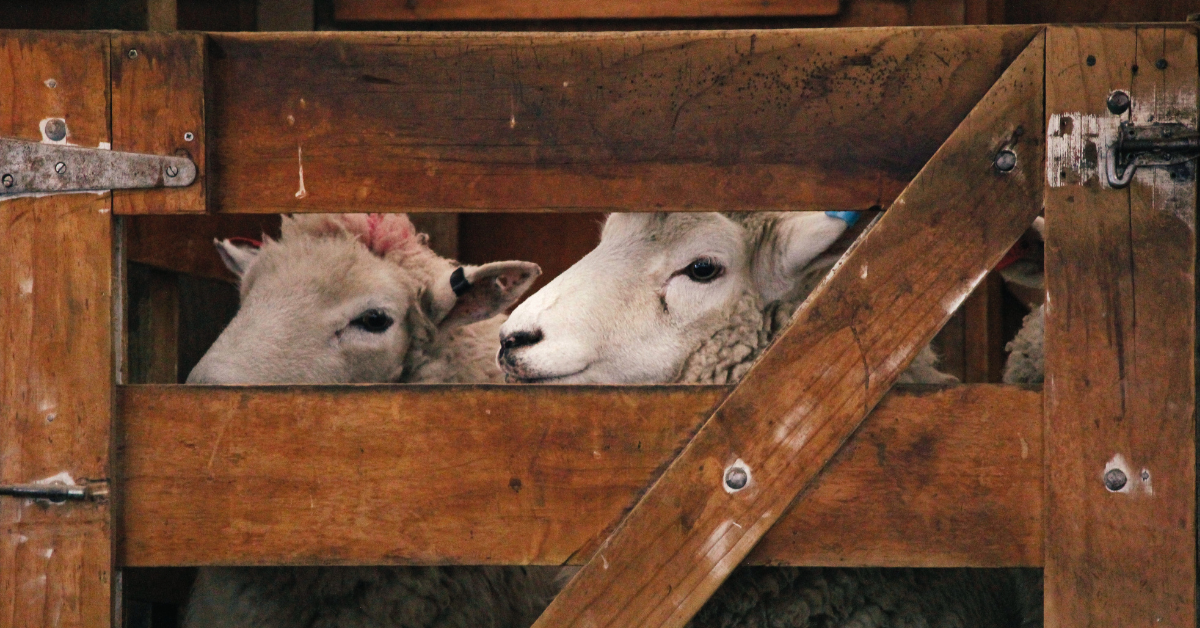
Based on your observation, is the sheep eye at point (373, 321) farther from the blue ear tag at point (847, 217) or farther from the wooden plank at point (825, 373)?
the wooden plank at point (825, 373)

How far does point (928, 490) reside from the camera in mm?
1688

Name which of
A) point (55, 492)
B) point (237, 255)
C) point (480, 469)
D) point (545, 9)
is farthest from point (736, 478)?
point (545, 9)

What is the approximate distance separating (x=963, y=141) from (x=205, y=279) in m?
3.62

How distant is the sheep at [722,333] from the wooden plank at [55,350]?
91 centimetres

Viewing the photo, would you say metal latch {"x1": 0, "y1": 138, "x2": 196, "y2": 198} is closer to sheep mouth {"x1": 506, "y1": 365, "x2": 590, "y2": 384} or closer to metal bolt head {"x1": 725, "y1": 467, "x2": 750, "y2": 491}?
sheep mouth {"x1": 506, "y1": 365, "x2": 590, "y2": 384}

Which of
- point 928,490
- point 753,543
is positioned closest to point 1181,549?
point 928,490

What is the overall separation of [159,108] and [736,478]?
1192 mm

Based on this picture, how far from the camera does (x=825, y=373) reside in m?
1.70

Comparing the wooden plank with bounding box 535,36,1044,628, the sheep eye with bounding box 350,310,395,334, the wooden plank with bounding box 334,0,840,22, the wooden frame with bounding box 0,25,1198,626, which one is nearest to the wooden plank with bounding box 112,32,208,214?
the wooden frame with bounding box 0,25,1198,626

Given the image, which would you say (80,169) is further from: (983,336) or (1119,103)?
(983,336)

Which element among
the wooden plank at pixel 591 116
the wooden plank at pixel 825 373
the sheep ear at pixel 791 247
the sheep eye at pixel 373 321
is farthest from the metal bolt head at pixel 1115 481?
the sheep eye at pixel 373 321

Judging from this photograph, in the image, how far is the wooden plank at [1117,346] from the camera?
1.66 metres

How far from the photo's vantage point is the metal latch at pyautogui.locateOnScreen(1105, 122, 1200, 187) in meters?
1.65

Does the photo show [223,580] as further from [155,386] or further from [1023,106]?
[1023,106]
